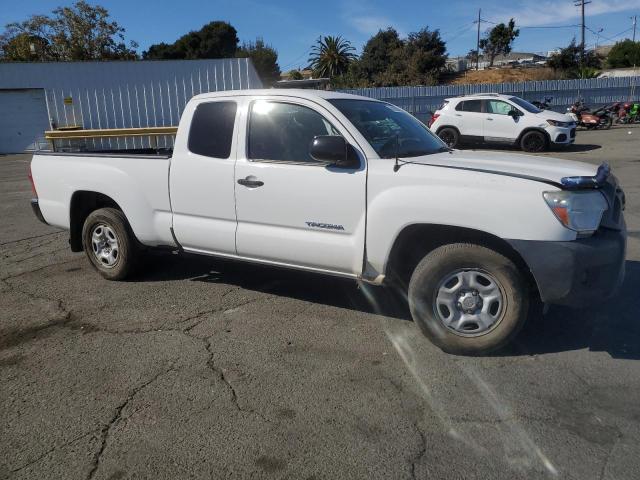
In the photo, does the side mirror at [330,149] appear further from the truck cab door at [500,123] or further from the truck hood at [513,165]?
the truck cab door at [500,123]

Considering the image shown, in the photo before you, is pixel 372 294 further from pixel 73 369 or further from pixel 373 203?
pixel 73 369

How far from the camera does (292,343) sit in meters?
4.16

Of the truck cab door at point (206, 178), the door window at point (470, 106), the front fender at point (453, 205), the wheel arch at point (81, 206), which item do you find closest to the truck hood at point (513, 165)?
the front fender at point (453, 205)

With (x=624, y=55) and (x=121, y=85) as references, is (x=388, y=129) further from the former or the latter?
(x=624, y=55)

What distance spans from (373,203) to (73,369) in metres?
2.44

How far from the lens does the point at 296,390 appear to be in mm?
3463

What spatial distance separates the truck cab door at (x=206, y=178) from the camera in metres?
4.72

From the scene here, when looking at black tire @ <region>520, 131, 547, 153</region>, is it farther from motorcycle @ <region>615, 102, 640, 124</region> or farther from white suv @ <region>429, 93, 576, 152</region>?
motorcycle @ <region>615, 102, 640, 124</region>

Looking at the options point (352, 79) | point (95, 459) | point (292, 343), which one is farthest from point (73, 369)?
point (352, 79)

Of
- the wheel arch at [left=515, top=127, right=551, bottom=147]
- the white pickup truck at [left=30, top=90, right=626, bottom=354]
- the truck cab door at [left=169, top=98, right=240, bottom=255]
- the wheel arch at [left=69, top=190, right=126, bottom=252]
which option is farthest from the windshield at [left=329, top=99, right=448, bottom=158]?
the wheel arch at [left=515, top=127, right=551, bottom=147]

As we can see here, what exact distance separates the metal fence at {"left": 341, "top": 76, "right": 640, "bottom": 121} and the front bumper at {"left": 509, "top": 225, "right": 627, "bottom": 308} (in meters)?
23.5

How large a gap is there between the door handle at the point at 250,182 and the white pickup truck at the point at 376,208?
12mm

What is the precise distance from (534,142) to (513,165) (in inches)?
560

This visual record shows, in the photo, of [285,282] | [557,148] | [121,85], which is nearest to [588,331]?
[285,282]
